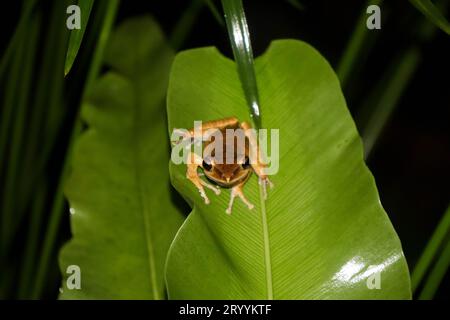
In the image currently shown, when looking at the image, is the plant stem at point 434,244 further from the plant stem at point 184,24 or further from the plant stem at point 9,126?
the plant stem at point 9,126

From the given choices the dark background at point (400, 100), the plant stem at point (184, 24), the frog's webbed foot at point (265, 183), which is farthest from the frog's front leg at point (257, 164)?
the dark background at point (400, 100)

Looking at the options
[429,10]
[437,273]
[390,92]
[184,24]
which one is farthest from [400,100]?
[429,10]

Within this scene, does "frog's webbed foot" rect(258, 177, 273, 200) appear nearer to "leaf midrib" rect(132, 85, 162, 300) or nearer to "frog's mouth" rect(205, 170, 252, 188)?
"frog's mouth" rect(205, 170, 252, 188)

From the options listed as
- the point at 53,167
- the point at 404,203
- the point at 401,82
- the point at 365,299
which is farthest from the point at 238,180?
the point at 404,203

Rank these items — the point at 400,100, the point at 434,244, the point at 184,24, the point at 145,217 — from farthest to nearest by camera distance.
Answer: the point at 400,100
the point at 184,24
the point at 145,217
the point at 434,244

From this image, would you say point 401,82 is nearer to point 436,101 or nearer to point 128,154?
point 128,154

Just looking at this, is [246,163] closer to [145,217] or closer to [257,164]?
[257,164]

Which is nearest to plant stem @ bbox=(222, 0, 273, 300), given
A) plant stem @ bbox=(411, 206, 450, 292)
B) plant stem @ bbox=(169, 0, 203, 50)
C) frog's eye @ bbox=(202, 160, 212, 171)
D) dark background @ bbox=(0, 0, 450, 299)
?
frog's eye @ bbox=(202, 160, 212, 171)
